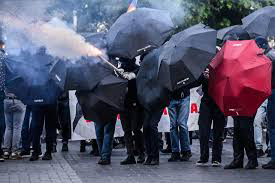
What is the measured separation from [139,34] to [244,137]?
2.19 m

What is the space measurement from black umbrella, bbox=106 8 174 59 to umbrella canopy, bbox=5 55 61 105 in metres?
1.65

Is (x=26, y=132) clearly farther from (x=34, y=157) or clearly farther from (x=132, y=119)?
(x=132, y=119)

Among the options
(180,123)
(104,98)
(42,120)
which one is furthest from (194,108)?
(104,98)

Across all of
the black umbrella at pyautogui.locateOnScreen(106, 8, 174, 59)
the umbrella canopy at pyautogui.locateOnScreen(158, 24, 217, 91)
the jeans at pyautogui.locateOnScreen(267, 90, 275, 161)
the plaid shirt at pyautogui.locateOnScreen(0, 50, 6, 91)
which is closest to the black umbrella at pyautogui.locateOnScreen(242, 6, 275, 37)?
the jeans at pyautogui.locateOnScreen(267, 90, 275, 161)

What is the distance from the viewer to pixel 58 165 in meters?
10.9

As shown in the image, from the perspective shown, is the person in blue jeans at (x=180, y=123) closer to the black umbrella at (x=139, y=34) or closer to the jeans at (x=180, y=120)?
the jeans at (x=180, y=120)

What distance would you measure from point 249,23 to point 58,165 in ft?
13.4

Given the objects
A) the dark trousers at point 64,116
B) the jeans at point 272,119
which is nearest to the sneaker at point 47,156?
the dark trousers at point 64,116

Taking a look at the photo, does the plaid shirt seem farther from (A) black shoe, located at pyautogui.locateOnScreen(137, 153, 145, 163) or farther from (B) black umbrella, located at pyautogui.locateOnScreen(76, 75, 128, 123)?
(A) black shoe, located at pyautogui.locateOnScreen(137, 153, 145, 163)

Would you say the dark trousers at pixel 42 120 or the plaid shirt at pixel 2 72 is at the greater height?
the plaid shirt at pixel 2 72

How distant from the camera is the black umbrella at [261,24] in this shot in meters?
11.5

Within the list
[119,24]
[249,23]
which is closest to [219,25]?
[249,23]

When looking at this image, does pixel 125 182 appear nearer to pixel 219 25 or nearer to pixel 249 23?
pixel 249 23

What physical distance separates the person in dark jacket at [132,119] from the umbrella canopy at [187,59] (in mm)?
1037
